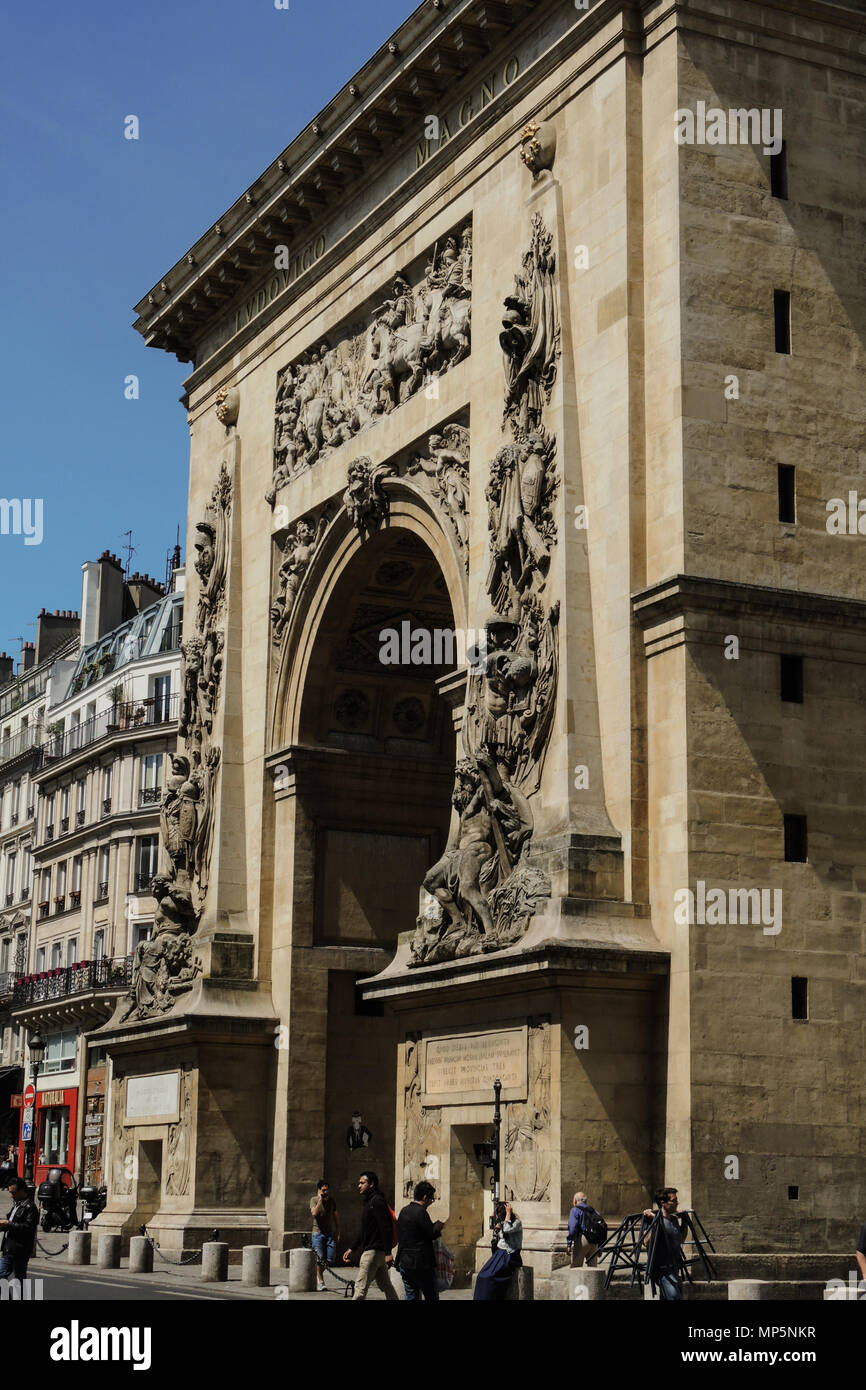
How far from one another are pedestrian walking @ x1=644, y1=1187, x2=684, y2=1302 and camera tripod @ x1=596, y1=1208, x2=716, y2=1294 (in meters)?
1.20

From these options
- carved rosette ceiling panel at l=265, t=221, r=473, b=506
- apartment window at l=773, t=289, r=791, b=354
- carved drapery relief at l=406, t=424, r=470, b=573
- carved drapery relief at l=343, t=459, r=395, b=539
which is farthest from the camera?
carved drapery relief at l=343, t=459, r=395, b=539

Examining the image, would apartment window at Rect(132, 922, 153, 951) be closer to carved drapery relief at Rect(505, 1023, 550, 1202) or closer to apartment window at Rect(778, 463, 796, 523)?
carved drapery relief at Rect(505, 1023, 550, 1202)

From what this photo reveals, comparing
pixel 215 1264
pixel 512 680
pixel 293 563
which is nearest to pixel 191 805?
pixel 293 563

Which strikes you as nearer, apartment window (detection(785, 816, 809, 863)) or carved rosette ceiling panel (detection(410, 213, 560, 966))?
apartment window (detection(785, 816, 809, 863))

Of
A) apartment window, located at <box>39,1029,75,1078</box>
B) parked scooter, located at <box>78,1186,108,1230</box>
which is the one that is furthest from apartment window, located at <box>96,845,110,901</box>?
parked scooter, located at <box>78,1186,108,1230</box>

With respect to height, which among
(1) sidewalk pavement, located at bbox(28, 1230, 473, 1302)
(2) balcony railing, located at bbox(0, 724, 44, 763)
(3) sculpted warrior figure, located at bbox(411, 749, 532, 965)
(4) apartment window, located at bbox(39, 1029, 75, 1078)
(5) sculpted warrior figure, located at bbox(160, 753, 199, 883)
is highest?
(2) balcony railing, located at bbox(0, 724, 44, 763)

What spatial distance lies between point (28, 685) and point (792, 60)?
59.0m

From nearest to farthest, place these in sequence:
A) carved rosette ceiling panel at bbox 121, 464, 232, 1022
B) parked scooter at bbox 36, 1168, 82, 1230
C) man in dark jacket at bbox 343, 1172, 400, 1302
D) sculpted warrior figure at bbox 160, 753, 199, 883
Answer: man in dark jacket at bbox 343, 1172, 400, 1302 < carved rosette ceiling panel at bbox 121, 464, 232, 1022 < sculpted warrior figure at bbox 160, 753, 199, 883 < parked scooter at bbox 36, 1168, 82, 1230

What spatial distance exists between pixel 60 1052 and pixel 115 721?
10.6m

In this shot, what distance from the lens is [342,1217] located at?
37.5 meters

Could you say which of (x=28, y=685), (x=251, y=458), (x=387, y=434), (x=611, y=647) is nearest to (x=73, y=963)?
(x=28, y=685)

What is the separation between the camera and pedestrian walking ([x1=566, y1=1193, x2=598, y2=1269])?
25.7m

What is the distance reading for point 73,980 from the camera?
66.3 metres

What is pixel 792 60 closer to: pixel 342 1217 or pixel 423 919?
pixel 423 919
